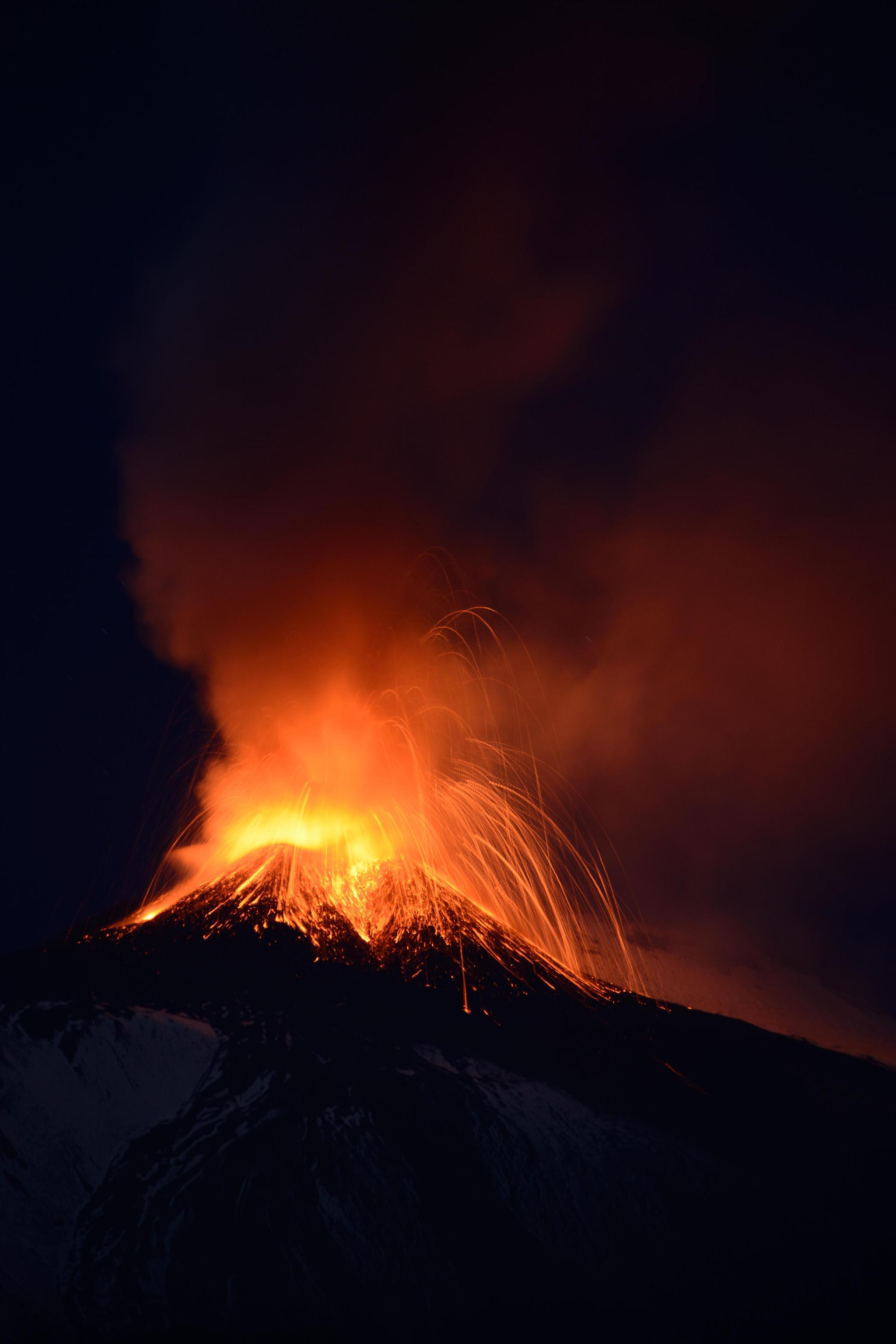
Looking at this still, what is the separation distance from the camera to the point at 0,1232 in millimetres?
19656

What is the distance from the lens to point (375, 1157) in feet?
80.4

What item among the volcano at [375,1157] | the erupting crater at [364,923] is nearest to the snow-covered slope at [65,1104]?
the volcano at [375,1157]

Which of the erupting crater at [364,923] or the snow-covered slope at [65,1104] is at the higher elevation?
the erupting crater at [364,923]

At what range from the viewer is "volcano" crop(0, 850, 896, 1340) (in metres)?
20.4

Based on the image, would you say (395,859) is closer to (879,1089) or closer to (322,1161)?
(322,1161)

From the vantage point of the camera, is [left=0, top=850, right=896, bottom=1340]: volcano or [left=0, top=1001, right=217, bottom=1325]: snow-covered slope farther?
[left=0, top=850, right=896, bottom=1340]: volcano

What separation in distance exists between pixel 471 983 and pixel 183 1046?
49.7ft

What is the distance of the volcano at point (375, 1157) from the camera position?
20391mm

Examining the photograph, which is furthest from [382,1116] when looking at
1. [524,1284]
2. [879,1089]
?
[879,1089]

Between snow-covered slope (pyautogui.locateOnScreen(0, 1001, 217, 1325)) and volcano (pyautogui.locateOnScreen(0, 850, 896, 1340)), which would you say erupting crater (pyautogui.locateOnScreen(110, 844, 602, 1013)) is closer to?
volcano (pyautogui.locateOnScreen(0, 850, 896, 1340))

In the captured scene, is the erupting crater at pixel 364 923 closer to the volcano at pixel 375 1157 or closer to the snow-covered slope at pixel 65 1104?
the volcano at pixel 375 1157

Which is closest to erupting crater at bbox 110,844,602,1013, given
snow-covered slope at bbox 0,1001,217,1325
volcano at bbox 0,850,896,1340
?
volcano at bbox 0,850,896,1340

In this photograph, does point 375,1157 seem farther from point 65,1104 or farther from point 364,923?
point 364,923

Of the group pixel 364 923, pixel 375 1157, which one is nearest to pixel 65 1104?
pixel 375 1157
